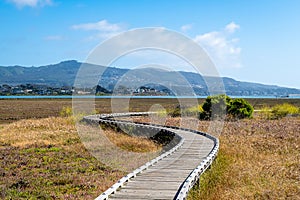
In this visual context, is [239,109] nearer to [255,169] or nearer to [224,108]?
[224,108]

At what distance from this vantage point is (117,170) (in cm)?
1820

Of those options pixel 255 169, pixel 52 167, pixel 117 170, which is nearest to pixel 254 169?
pixel 255 169

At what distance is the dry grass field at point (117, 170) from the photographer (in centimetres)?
1383

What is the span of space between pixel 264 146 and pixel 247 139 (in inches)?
83.9

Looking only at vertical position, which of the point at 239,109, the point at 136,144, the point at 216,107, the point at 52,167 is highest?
the point at 216,107

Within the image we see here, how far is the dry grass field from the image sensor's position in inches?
544

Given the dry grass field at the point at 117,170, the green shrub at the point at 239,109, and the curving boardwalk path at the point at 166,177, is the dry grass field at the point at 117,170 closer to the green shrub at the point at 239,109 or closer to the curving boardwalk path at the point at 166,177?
the curving boardwalk path at the point at 166,177

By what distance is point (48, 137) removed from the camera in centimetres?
2909

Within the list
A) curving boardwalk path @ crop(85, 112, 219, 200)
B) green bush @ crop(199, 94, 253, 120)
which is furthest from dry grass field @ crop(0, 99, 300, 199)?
green bush @ crop(199, 94, 253, 120)

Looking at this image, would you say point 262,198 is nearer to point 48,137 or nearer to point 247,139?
point 247,139

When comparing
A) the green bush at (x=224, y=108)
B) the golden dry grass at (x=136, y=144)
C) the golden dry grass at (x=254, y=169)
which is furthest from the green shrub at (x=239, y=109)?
the golden dry grass at (x=136, y=144)

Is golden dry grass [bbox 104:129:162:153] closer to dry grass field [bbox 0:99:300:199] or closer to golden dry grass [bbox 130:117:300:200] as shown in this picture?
dry grass field [bbox 0:99:300:199]

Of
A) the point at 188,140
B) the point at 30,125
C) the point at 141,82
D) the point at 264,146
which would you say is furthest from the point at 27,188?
the point at 141,82

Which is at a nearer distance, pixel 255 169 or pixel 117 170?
pixel 255 169
